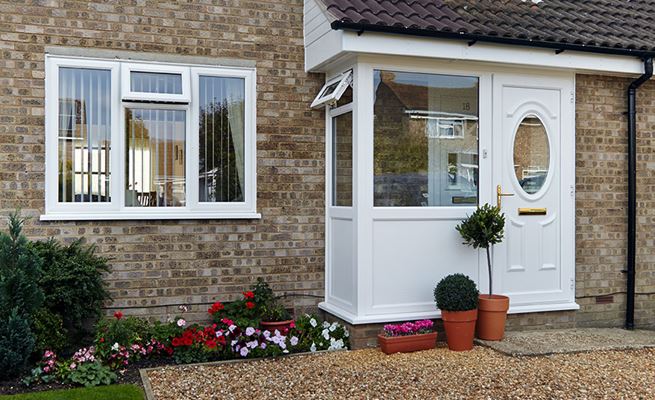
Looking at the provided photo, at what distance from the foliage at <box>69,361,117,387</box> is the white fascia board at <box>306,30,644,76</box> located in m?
3.57

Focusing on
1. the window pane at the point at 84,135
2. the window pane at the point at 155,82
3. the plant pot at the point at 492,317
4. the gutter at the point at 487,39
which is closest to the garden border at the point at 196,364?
the plant pot at the point at 492,317

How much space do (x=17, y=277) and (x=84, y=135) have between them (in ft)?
5.86

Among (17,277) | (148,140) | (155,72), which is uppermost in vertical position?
(155,72)

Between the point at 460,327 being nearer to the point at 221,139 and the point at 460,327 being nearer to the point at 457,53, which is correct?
the point at 457,53

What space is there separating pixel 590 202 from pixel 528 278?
125 cm

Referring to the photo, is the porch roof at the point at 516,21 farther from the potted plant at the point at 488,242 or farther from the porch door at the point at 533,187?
the potted plant at the point at 488,242

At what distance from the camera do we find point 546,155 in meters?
7.66

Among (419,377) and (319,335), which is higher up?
(319,335)

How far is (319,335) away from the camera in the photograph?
22.6 feet

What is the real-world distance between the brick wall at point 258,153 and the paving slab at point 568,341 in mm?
2091

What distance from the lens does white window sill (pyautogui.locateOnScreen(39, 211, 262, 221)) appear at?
6.65 metres

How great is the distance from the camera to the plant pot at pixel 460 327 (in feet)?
21.6

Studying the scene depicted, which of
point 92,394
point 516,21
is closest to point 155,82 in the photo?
point 92,394

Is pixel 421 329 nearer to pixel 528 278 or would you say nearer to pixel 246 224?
pixel 528 278
